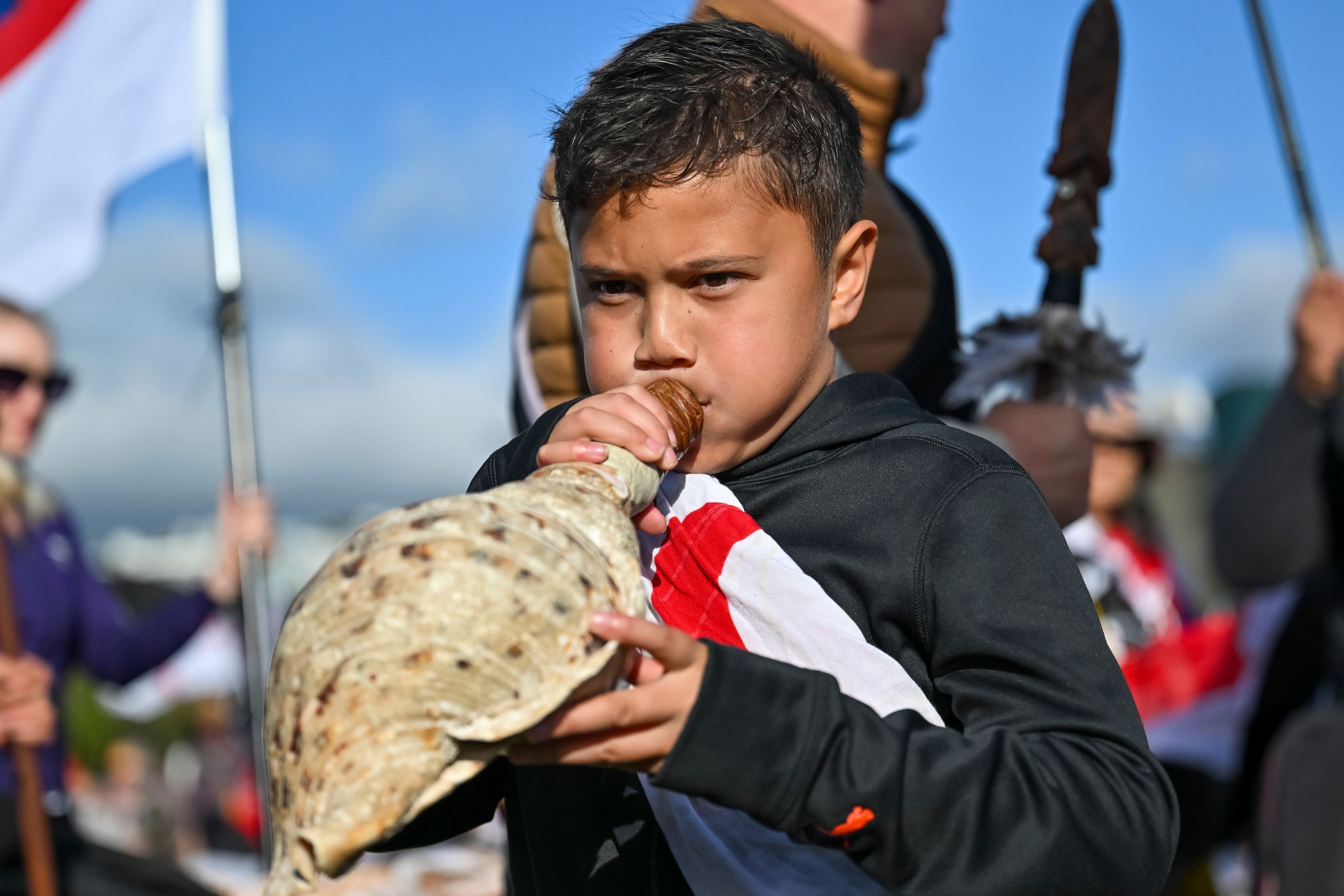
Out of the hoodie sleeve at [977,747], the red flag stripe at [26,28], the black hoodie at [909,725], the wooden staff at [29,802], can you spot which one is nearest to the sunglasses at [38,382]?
the wooden staff at [29,802]

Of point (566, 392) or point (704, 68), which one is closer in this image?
point (704, 68)

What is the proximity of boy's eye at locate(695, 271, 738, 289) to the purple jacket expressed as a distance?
153 inches

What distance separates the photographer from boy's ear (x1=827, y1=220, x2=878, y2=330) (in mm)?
1504

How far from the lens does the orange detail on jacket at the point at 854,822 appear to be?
3.52ft

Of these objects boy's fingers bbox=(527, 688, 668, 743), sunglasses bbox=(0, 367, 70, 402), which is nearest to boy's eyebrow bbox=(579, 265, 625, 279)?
boy's fingers bbox=(527, 688, 668, 743)

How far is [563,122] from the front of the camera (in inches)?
60.2

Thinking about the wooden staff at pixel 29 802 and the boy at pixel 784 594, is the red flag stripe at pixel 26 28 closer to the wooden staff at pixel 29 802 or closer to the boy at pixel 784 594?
the wooden staff at pixel 29 802

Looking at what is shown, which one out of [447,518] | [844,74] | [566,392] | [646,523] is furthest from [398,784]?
[844,74]

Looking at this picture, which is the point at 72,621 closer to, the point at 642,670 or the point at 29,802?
the point at 29,802

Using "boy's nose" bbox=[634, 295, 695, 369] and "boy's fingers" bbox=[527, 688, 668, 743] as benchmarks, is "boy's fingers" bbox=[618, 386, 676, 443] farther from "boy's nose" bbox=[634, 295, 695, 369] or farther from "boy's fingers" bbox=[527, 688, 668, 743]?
"boy's fingers" bbox=[527, 688, 668, 743]

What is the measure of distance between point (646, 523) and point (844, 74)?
3.63ft

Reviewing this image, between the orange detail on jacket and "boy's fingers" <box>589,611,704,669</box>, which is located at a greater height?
"boy's fingers" <box>589,611,704,669</box>

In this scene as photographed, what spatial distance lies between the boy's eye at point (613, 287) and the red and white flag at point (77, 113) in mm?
3871

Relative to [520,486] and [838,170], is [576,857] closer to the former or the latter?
[520,486]
